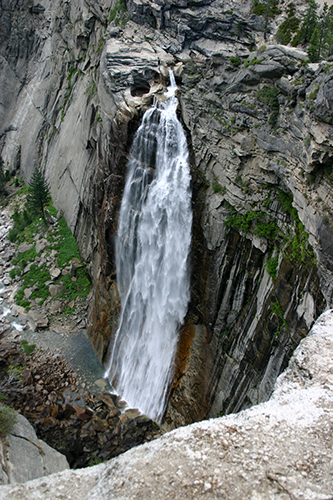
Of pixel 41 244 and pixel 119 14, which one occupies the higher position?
pixel 119 14

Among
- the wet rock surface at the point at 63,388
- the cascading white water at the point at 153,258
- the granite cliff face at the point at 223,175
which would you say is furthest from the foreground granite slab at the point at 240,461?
the cascading white water at the point at 153,258

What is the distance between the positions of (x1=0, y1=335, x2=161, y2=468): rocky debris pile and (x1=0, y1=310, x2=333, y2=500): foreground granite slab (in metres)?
12.2

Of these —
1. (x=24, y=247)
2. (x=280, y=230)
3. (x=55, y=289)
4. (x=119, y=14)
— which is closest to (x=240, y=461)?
(x=280, y=230)

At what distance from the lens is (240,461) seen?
5.96 meters

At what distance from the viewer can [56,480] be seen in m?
7.07

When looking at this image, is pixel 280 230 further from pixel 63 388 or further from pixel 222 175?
pixel 63 388

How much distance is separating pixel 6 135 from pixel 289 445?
63412 millimetres

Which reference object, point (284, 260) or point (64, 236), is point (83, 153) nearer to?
point (64, 236)

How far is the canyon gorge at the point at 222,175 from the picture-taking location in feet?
44.8

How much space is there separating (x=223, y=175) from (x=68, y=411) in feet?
58.1

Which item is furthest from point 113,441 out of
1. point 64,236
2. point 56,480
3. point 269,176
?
point 64,236

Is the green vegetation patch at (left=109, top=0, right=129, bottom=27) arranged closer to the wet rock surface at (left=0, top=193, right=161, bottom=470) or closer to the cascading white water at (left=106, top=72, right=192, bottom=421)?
the cascading white water at (left=106, top=72, right=192, bottom=421)

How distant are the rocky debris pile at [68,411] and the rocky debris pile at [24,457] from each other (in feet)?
7.26

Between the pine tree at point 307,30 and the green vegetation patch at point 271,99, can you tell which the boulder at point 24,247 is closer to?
the green vegetation patch at point 271,99
